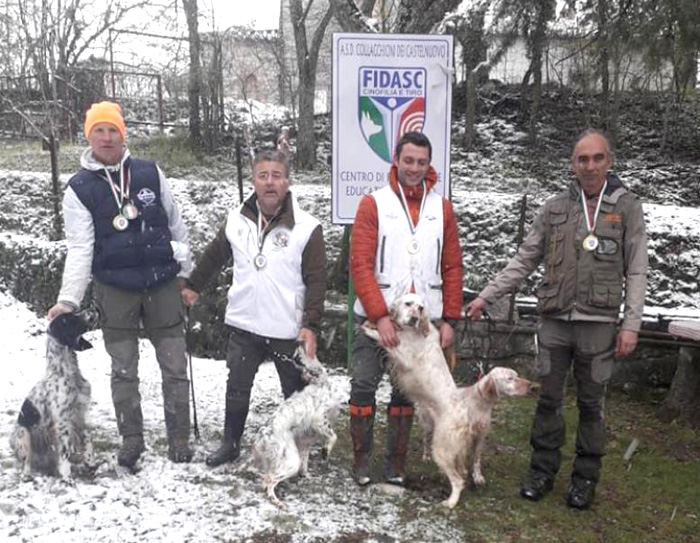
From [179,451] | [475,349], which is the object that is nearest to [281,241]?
[179,451]

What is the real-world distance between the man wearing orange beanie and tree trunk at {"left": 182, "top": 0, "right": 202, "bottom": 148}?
360 inches

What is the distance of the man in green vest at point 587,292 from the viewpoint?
3.38m

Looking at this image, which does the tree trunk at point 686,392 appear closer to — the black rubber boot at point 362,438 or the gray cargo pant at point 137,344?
the black rubber boot at point 362,438

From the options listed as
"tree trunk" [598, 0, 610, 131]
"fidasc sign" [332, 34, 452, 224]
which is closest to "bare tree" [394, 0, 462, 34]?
"fidasc sign" [332, 34, 452, 224]

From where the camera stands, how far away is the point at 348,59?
4.95 metres

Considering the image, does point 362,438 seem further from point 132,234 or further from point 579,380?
point 132,234

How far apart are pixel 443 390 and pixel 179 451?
161 cm

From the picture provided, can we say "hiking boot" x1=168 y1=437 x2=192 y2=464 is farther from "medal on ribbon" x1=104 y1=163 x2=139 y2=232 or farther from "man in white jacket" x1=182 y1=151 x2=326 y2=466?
"medal on ribbon" x1=104 y1=163 x2=139 y2=232

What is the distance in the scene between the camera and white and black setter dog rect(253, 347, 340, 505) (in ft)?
11.7

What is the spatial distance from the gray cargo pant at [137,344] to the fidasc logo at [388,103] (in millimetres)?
2004

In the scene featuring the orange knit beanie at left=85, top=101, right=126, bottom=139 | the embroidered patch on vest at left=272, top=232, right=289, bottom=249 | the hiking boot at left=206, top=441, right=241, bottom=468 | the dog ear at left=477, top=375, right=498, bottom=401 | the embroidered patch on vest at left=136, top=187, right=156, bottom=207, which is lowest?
the hiking boot at left=206, top=441, right=241, bottom=468

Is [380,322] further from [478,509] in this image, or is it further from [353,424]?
[478,509]

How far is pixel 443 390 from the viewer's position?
3.55 meters

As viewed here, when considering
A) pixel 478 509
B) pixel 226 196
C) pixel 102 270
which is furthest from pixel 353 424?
pixel 226 196
